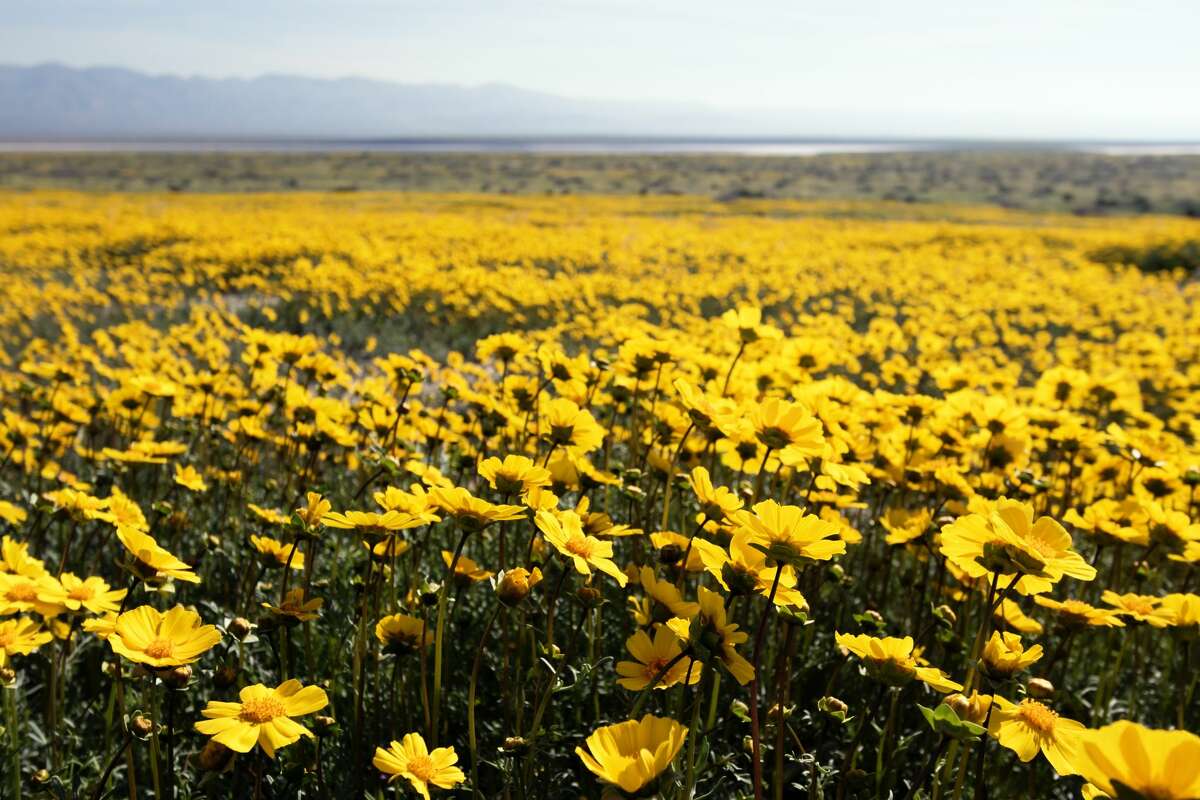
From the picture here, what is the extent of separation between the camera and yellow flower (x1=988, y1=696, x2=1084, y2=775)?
4.79 feet

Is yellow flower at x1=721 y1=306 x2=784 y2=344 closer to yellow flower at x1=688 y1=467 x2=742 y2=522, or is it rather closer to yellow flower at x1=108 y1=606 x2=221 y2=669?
yellow flower at x1=688 y1=467 x2=742 y2=522

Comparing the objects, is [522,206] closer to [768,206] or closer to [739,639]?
[768,206]

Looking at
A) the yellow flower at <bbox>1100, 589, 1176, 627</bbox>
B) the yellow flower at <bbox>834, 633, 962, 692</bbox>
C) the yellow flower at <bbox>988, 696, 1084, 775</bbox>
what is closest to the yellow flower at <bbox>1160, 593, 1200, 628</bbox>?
the yellow flower at <bbox>1100, 589, 1176, 627</bbox>

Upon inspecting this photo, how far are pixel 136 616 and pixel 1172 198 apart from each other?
68943mm

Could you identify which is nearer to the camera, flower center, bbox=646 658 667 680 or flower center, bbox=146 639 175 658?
flower center, bbox=146 639 175 658

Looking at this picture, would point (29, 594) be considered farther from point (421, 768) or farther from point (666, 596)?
point (666, 596)

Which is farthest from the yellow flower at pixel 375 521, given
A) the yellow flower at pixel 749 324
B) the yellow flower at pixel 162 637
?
the yellow flower at pixel 749 324

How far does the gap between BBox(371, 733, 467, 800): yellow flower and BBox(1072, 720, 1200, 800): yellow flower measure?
107 cm

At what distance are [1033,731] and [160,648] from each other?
170 centimetres

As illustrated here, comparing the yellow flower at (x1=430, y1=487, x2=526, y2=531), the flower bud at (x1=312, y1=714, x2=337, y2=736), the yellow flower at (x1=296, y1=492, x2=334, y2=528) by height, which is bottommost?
the flower bud at (x1=312, y1=714, x2=337, y2=736)

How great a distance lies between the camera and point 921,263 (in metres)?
16.6

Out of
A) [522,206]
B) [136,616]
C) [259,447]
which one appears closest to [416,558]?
[136,616]

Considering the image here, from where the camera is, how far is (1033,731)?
1510 millimetres

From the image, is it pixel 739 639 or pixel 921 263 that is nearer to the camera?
pixel 739 639
